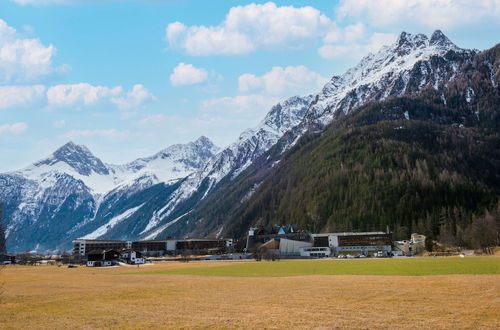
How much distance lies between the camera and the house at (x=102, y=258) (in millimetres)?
163625

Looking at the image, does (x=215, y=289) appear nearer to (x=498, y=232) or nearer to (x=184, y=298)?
(x=184, y=298)

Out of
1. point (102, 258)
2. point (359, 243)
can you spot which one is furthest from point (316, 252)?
point (102, 258)

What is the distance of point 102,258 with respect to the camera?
171 meters

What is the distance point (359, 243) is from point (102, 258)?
107144 mm

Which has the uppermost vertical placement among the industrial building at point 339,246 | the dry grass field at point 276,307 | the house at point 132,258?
the dry grass field at point 276,307

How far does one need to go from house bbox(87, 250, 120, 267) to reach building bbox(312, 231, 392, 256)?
294 ft

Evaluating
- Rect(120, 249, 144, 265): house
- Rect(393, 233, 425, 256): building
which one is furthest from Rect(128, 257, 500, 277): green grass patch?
Rect(120, 249, 144, 265): house

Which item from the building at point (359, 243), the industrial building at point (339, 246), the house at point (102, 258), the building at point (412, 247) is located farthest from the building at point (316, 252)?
the house at point (102, 258)

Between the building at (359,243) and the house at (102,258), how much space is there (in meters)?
89.5

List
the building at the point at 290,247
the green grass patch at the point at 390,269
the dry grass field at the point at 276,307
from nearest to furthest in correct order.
Answer: 1. the dry grass field at the point at 276,307
2. the green grass patch at the point at 390,269
3. the building at the point at 290,247

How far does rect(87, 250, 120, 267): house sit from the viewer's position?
16362 cm

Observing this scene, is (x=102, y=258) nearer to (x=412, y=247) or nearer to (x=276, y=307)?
Answer: (x=412, y=247)

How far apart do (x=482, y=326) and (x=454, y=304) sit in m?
8.28

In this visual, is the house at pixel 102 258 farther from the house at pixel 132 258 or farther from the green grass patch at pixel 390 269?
the green grass patch at pixel 390 269
